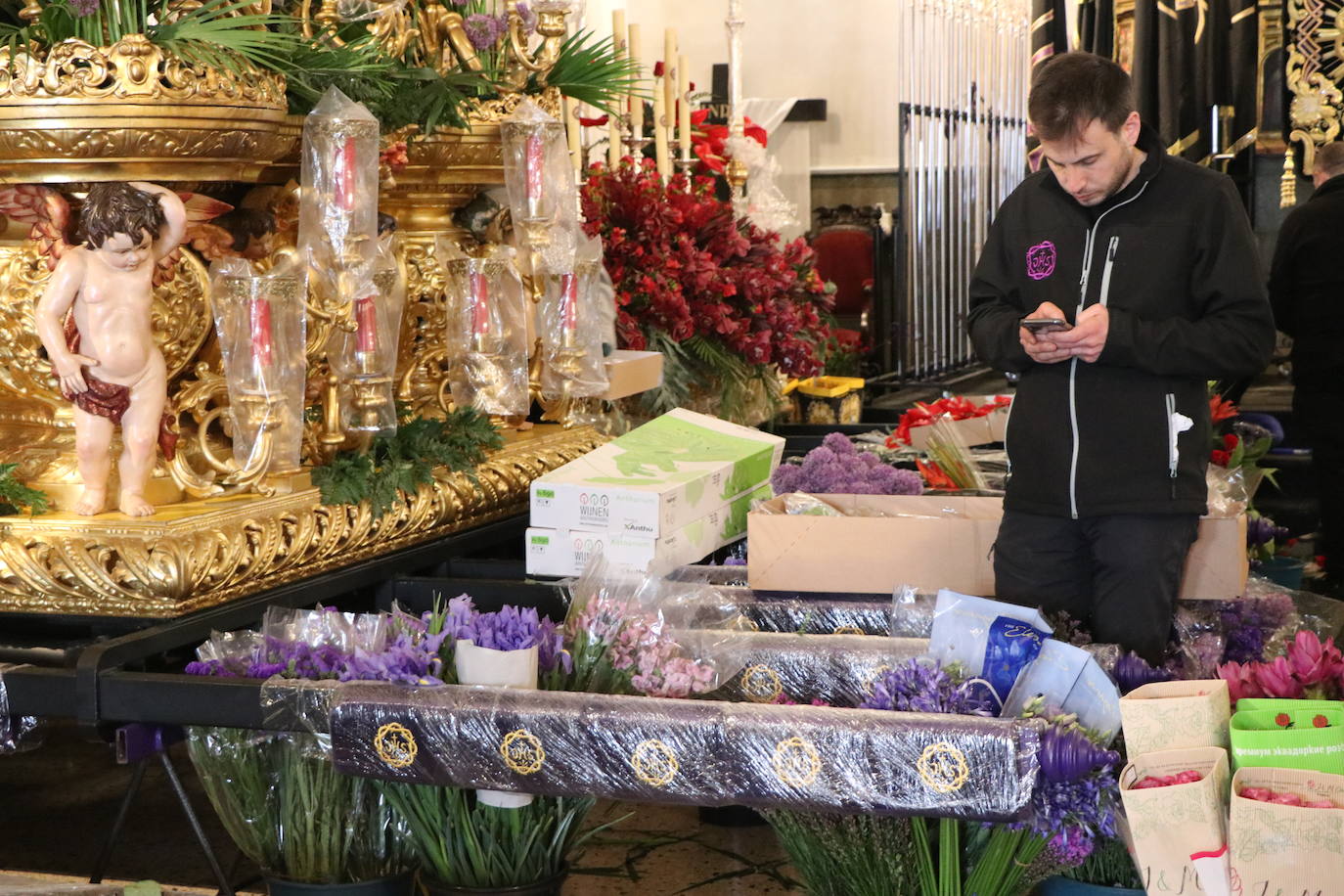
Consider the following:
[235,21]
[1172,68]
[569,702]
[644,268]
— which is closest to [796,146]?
[1172,68]

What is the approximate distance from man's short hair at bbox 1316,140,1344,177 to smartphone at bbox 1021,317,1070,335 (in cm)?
310

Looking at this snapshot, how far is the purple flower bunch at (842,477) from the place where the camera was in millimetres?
2930

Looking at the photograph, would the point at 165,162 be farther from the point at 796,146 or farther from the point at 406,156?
the point at 796,146

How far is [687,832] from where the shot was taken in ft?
8.89

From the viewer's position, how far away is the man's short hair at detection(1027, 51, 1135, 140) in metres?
2.21

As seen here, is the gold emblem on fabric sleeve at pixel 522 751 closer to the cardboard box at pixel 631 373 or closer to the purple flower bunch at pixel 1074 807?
the purple flower bunch at pixel 1074 807

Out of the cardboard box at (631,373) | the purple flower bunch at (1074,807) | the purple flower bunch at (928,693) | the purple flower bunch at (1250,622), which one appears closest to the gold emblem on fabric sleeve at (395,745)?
the purple flower bunch at (928,693)

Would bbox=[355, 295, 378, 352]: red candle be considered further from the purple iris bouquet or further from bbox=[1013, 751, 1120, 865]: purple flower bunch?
bbox=[1013, 751, 1120, 865]: purple flower bunch

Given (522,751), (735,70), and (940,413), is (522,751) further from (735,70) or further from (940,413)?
(735,70)

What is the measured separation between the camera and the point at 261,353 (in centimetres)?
257

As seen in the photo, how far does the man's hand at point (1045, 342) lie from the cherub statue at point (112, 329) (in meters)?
1.32

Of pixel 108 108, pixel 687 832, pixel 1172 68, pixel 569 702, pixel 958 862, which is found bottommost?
pixel 687 832

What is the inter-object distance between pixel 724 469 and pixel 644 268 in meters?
1.19

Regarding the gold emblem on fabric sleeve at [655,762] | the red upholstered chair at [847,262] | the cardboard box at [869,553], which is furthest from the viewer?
the red upholstered chair at [847,262]
